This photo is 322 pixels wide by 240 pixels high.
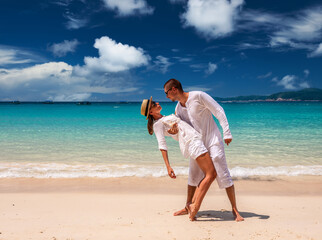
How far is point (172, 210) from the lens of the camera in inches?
179

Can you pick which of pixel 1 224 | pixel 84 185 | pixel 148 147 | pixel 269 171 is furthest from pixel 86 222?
pixel 148 147

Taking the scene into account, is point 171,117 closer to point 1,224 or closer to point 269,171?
point 1,224

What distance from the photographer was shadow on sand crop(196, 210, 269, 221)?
406 centimetres

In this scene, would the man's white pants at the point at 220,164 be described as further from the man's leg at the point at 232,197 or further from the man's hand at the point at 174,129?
the man's hand at the point at 174,129

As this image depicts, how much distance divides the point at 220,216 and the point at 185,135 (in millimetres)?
1491

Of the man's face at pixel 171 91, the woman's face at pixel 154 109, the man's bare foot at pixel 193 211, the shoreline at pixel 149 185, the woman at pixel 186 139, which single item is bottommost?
the shoreline at pixel 149 185

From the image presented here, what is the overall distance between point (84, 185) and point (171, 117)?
3737 mm

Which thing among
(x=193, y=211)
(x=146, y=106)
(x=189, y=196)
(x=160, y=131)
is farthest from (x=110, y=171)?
(x=146, y=106)

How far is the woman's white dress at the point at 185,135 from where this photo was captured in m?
3.54

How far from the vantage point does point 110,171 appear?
26.0 ft

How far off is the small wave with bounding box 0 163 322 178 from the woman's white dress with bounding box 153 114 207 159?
3.87 meters

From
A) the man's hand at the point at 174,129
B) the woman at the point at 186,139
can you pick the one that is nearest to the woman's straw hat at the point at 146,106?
the woman at the point at 186,139

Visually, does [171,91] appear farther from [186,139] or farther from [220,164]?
[220,164]

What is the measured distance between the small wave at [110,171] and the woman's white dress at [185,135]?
3873 millimetres
